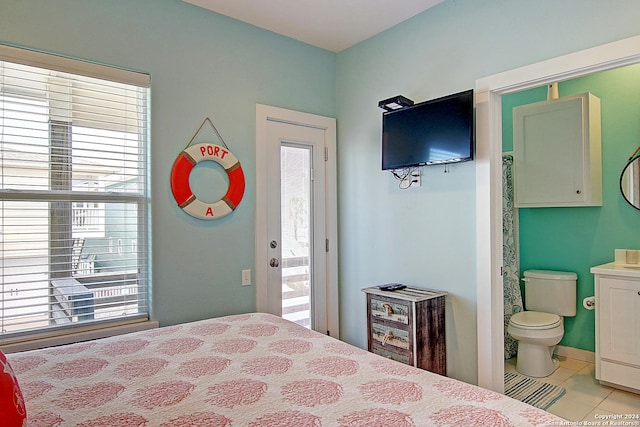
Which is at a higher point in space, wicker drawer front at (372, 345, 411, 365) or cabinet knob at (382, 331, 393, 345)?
cabinet knob at (382, 331, 393, 345)

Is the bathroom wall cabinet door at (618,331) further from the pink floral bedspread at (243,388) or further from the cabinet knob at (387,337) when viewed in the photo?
the pink floral bedspread at (243,388)

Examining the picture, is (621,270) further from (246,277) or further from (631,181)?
(246,277)

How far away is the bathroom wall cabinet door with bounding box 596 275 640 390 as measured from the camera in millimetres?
2754

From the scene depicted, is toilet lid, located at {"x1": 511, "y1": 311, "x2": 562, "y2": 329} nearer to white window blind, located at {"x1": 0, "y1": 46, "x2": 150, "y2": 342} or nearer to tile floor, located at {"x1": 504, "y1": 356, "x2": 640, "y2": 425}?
tile floor, located at {"x1": 504, "y1": 356, "x2": 640, "y2": 425}

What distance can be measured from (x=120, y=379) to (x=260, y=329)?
75cm

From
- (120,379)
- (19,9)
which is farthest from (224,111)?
(120,379)

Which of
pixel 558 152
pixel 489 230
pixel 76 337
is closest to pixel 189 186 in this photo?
pixel 76 337

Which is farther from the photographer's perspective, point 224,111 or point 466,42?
point 224,111

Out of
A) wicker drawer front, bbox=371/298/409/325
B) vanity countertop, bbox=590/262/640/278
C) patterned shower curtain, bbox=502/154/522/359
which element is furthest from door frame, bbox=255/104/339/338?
vanity countertop, bbox=590/262/640/278

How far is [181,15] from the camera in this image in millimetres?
2611

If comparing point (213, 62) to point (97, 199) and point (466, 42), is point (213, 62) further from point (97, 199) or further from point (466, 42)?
point (466, 42)

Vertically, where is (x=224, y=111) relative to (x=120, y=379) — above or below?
above

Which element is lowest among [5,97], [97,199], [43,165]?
[97,199]

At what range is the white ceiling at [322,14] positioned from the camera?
264 cm
